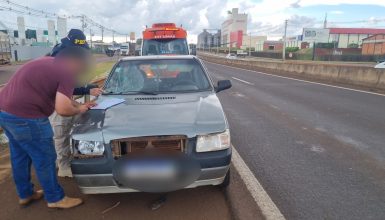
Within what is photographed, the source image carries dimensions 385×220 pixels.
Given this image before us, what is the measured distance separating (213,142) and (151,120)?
0.66 metres

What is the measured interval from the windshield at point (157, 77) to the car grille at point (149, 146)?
1506 millimetres

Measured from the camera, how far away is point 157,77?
5289 mm

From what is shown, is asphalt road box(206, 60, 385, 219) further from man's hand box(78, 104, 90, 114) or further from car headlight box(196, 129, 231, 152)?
man's hand box(78, 104, 90, 114)

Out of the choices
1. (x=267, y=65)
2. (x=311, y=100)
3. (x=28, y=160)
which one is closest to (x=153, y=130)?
(x=28, y=160)

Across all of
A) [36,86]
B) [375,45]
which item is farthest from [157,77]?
[375,45]

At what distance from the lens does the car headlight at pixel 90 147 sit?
3506mm

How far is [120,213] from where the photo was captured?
369 centimetres

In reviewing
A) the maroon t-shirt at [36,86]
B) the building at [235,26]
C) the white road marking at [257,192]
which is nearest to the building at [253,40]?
the building at [235,26]

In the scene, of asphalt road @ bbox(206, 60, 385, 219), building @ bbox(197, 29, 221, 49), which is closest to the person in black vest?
asphalt road @ bbox(206, 60, 385, 219)

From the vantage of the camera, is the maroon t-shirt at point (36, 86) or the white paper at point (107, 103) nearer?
the maroon t-shirt at point (36, 86)

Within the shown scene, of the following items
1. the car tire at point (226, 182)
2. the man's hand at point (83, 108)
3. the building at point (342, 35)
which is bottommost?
the car tire at point (226, 182)

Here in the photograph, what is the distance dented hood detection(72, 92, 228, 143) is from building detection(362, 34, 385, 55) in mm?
60274

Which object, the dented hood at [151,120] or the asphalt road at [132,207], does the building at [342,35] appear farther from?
the asphalt road at [132,207]

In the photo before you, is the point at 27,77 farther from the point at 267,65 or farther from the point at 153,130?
the point at 267,65
